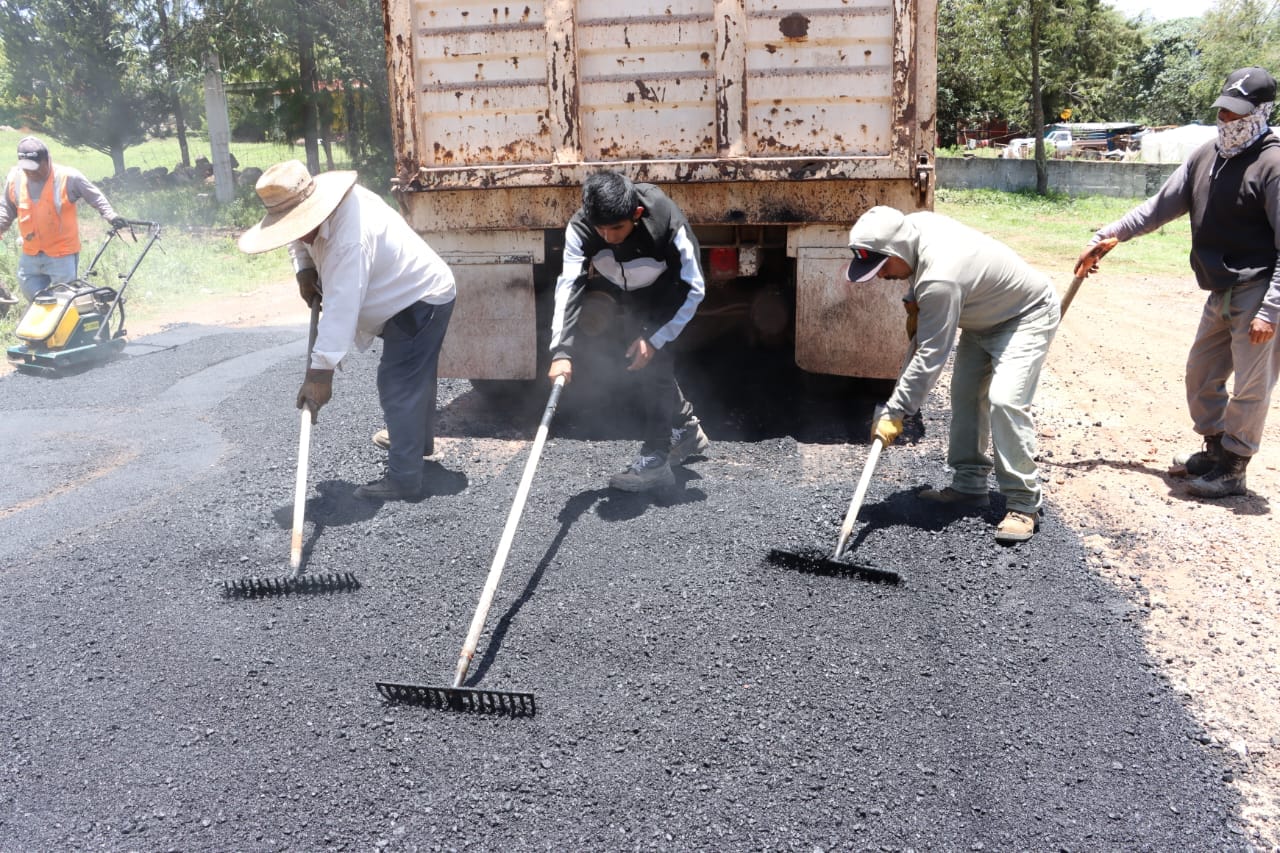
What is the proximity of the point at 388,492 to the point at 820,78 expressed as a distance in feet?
9.10

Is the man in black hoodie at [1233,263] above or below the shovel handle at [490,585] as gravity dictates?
above

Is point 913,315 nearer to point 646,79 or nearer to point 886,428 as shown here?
point 886,428

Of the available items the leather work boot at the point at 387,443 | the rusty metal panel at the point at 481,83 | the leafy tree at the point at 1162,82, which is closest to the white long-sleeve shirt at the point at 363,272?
the leather work boot at the point at 387,443

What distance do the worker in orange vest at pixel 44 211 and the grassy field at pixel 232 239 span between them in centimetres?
106

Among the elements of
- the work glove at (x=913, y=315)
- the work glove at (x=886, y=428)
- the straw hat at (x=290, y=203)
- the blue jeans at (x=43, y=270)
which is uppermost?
the straw hat at (x=290, y=203)

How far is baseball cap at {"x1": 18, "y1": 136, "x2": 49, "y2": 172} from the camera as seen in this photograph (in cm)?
670

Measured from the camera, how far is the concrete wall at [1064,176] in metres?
19.7

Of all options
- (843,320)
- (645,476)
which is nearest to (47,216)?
(645,476)

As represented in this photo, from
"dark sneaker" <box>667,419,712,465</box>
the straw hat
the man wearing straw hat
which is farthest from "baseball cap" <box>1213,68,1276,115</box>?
the straw hat

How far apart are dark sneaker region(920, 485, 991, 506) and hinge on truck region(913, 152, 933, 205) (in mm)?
1448

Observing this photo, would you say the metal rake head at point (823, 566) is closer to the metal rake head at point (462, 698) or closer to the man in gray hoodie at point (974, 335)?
the man in gray hoodie at point (974, 335)

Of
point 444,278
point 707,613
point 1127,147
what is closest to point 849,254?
point 444,278

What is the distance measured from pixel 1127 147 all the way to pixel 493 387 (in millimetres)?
29809

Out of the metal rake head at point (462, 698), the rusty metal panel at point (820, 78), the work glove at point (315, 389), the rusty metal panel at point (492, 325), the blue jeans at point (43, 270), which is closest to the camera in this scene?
the metal rake head at point (462, 698)
